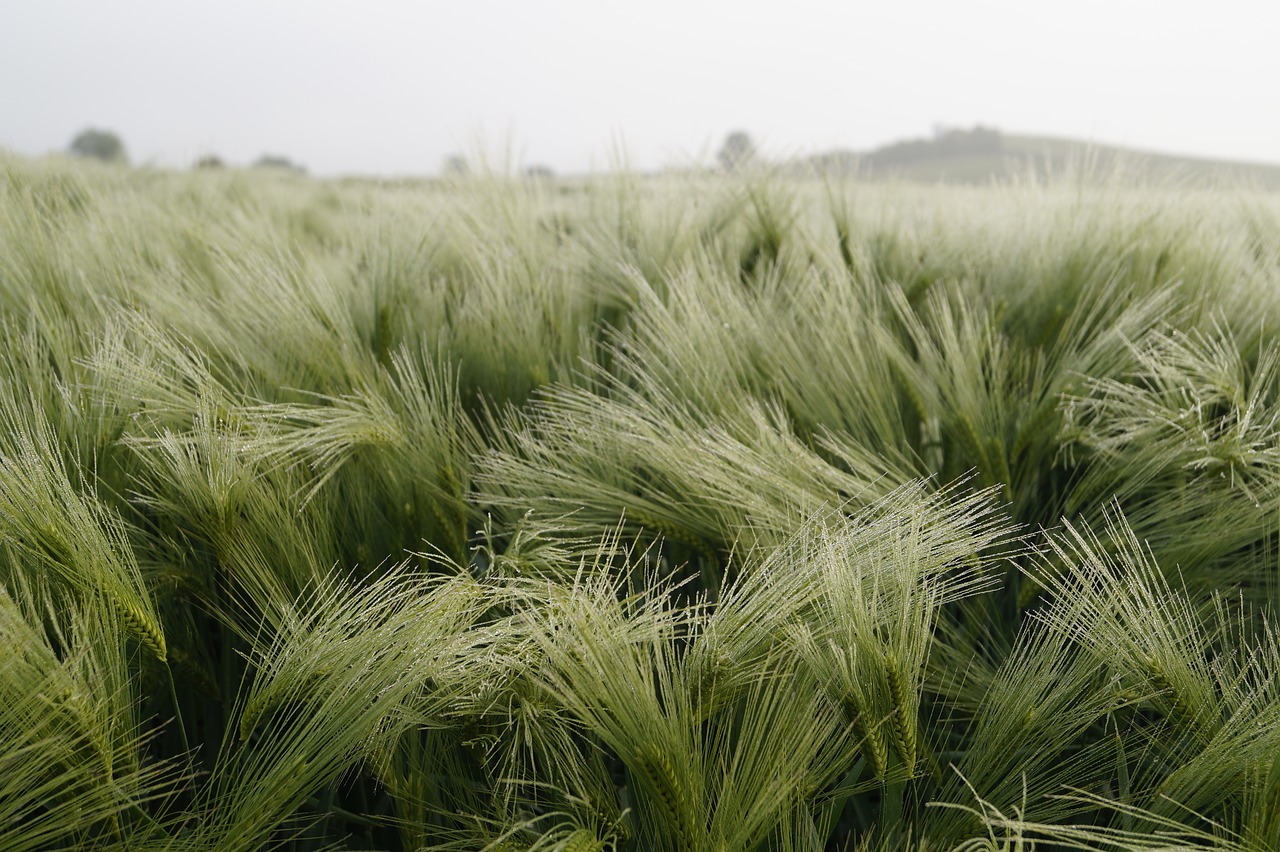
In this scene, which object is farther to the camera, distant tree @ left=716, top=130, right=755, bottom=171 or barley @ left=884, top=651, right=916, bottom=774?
distant tree @ left=716, top=130, right=755, bottom=171

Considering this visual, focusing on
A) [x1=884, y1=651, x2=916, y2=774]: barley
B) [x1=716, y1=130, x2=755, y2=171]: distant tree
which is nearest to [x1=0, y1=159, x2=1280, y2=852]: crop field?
[x1=884, y1=651, x2=916, y2=774]: barley

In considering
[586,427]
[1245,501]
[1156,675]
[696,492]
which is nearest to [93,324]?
[586,427]

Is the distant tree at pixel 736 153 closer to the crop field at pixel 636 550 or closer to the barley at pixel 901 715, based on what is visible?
the crop field at pixel 636 550

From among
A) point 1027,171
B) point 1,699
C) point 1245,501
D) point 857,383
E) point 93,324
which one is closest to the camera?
point 1,699

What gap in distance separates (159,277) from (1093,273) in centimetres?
157

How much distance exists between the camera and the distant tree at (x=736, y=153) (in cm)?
200

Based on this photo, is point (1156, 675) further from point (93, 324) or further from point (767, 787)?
point (93, 324)

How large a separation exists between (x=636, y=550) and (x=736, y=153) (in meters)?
1.31

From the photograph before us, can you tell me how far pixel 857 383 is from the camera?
1096 millimetres

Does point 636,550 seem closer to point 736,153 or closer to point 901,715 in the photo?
point 901,715

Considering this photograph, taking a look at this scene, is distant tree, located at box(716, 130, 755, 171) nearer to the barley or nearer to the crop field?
the crop field

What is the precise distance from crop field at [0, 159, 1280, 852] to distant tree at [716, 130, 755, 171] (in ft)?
1.22

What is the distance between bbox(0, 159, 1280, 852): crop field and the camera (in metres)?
0.63

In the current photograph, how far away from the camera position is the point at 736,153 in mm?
2029
